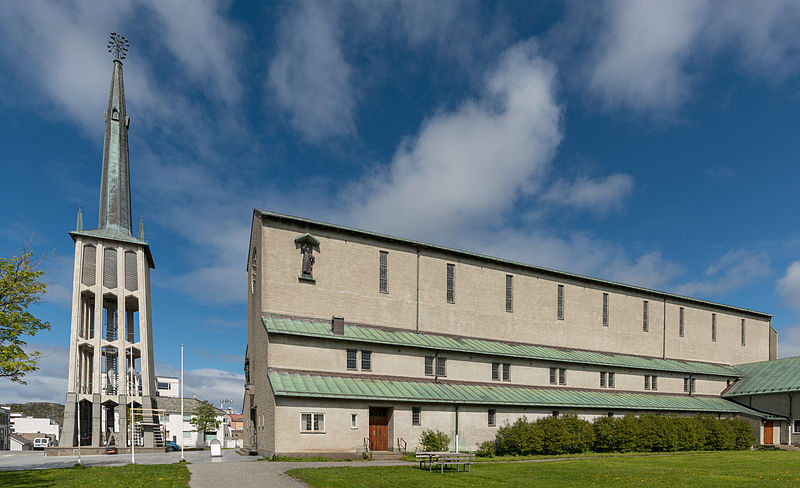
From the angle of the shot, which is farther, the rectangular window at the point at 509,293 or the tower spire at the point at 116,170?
the tower spire at the point at 116,170

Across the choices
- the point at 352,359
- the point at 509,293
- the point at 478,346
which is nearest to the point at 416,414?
the point at 352,359

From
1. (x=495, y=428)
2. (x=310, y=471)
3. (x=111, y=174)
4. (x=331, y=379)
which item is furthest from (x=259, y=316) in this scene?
(x=111, y=174)

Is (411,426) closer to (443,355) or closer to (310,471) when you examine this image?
(443,355)

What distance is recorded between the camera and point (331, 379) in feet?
111

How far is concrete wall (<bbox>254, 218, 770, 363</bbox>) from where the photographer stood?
3650 centimetres

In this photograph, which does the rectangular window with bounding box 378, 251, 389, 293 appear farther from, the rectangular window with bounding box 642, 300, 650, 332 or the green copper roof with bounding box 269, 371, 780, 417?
the rectangular window with bounding box 642, 300, 650, 332

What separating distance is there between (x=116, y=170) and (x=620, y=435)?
5774 cm

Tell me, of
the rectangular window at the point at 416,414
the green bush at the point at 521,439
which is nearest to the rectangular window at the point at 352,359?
the rectangular window at the point at 416,414

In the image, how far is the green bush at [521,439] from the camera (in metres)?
35.4

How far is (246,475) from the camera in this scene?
21.8 metres

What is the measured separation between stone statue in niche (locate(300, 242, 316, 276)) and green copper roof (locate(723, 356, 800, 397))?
47273mm

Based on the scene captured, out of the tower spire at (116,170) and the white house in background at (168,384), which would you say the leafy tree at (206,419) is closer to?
the tower spire at (116,170)

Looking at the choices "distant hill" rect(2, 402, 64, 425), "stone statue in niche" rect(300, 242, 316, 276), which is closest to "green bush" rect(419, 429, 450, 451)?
"stone statue in niche" rect(300, 242, 316, 276)

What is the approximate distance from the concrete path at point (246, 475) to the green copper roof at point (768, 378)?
47070 millimetres
